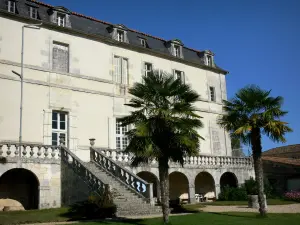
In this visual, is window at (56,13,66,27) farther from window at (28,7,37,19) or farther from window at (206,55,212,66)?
window at (206,55,212,66)

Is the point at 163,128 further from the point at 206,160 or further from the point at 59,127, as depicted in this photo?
the point at 206,160

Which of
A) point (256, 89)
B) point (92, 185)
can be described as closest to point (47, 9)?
point (92, 185)

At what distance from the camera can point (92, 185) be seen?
15.8 metres

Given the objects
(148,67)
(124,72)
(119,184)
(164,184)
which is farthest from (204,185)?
(164,184)

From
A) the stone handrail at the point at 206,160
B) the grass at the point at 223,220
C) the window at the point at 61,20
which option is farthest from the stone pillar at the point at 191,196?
the window at the point at 61,20

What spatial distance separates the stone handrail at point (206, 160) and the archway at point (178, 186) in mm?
1949

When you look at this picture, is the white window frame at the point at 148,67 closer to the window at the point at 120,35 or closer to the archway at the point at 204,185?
the window at the point at 120,35

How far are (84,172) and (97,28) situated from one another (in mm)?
10440

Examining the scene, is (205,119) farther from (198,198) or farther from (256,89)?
(256,89)

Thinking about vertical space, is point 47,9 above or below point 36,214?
above

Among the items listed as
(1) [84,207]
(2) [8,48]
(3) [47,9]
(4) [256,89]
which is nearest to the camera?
(1) [84,207]

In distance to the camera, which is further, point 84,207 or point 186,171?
point 186,171

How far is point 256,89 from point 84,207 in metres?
7.89

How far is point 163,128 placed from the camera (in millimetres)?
12578
